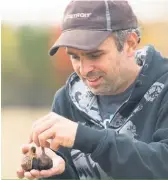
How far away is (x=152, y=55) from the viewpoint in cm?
204

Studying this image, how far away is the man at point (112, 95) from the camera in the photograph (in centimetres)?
169

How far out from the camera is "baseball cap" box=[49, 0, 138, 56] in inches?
74.6

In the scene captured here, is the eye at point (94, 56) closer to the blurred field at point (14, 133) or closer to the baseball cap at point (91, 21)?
the baseball cap at point (91, 21)

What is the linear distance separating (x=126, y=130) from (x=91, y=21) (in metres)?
0.38

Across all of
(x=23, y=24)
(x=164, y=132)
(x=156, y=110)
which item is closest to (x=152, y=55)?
(x=156, y=110)

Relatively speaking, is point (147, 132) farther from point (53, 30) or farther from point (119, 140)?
point (53, 30)

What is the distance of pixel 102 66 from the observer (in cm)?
191

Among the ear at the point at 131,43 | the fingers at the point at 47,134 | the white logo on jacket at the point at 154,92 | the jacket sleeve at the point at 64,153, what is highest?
the ear at the point at 131,43

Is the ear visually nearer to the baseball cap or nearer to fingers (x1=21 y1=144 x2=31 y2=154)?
the baseball cap

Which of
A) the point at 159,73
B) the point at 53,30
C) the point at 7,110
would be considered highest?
the point at 159,73

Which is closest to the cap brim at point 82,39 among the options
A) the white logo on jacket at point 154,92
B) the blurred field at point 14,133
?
the white logo on jacket at point 154,92

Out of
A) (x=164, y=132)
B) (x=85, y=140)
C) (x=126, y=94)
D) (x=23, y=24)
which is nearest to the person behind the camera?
(x=85, y=140)

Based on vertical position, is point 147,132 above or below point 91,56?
below

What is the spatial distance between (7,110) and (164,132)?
768cm
